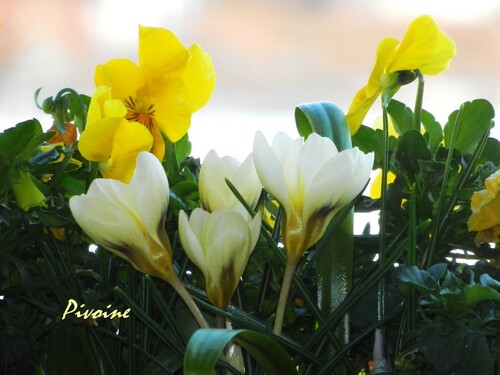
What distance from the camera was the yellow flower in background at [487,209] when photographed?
0.34 meters

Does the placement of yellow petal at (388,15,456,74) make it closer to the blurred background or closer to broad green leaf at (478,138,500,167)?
broad green leaf at (478,138,500,167)

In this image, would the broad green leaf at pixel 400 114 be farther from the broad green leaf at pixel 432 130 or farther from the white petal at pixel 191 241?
the white petal at pixel 191 241

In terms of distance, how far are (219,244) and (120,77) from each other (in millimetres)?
117

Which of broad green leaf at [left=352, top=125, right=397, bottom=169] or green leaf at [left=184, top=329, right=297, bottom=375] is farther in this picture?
broad green leaf at [left=352, top=125, right=397, bottom=169]

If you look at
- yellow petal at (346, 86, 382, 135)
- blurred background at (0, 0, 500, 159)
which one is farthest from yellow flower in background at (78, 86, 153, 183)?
blurred background at (0, 0, 500, 159)

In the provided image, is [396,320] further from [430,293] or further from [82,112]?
[82,112]

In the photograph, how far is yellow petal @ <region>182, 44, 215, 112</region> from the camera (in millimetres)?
402

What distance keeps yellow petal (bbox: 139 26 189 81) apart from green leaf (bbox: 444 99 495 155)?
134 mm

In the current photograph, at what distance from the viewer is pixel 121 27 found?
5.78 feet

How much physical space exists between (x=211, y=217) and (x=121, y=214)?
0.03m

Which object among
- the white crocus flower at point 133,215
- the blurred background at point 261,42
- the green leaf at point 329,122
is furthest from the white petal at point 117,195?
the blurred background at point 261,42

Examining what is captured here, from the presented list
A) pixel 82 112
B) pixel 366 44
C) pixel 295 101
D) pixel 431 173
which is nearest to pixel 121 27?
pixel 295 101

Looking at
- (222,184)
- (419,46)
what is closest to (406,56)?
(419,46)

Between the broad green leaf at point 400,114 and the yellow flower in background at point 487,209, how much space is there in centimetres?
7
